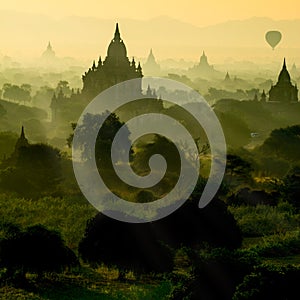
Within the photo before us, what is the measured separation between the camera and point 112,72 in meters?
60.1

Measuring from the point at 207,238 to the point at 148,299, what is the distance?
561 cm

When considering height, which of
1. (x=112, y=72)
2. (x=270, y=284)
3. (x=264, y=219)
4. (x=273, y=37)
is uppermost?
(x=273, y=37)

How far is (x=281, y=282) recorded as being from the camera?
13961 mm

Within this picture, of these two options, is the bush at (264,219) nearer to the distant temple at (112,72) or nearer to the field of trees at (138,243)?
the field of trees at (138,243)

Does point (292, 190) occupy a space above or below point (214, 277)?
above

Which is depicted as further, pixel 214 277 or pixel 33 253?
pixel 33 253

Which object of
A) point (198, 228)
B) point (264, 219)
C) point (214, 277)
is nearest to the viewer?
point (214, 277)

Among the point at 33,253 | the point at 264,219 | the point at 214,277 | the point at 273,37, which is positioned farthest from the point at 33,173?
the point at 273,37

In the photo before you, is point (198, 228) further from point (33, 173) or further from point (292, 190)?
point (33, 173)

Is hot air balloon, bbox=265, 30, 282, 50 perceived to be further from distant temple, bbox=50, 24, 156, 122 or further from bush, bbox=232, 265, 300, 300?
bush, bbox=232, 265, 300, 300

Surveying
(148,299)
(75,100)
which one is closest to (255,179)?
(148,299)

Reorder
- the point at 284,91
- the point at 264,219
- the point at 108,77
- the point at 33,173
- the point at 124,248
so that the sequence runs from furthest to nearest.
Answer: the point at 284,91 → the point at 108,77 → the point at 33,173 → the point at 264,219 → the point at 124,248

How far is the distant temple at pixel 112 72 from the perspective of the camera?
196ft

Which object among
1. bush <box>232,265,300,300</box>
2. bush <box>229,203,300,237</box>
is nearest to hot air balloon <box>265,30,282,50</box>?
bush <box>229,203,300,237</box>
